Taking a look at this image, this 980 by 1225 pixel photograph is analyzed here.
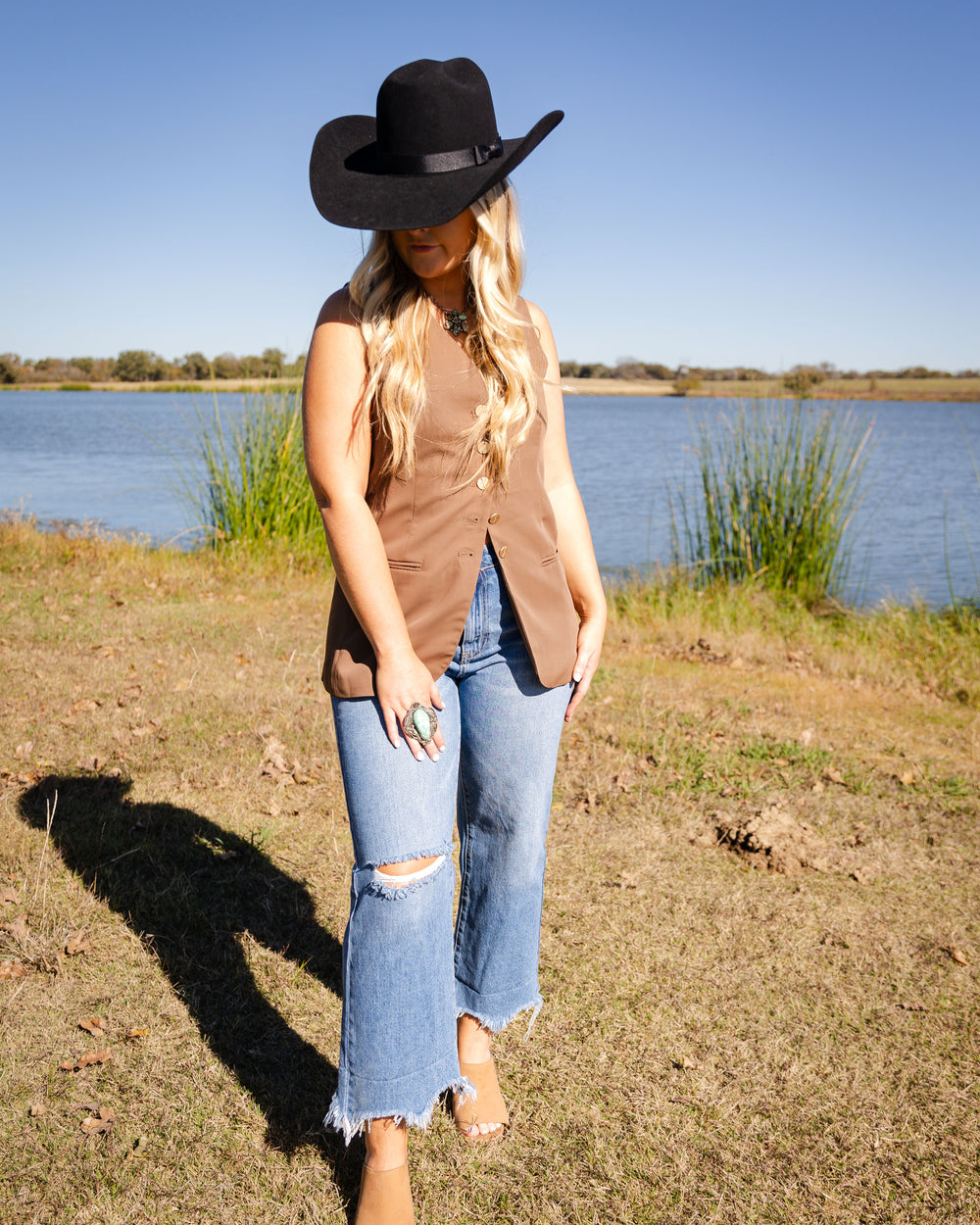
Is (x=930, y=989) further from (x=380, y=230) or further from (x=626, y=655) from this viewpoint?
(x=626, y=655)

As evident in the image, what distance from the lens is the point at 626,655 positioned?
6.46 m

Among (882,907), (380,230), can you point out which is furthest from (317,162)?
(882,907)

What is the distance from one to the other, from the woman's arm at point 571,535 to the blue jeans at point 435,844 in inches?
6.1

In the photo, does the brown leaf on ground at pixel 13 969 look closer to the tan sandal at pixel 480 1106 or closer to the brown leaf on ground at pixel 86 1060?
the brown leaf on ground at pixel 86 1060

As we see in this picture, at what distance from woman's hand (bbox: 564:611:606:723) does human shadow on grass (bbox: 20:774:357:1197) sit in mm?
1174

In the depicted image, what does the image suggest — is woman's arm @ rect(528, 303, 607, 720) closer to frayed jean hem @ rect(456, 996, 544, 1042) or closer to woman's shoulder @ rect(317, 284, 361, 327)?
woman's shoulder @ rect(317, 284, 361, 327)

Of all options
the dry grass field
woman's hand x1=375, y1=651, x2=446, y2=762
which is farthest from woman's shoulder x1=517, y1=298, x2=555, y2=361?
the dry grass field

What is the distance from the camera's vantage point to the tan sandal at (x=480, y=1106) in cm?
220

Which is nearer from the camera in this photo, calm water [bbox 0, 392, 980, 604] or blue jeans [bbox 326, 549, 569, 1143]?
blue jeans [bbox 326, 549, 569, 1143]

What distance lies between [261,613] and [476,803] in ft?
16.9

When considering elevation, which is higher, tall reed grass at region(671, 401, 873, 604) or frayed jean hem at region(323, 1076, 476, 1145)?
tall reed grass at region(671, 401, 873, 604)

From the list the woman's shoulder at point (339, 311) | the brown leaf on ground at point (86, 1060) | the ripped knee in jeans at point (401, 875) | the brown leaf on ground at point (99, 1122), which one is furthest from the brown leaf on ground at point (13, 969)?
the woman's shoulder at point (339, 311)

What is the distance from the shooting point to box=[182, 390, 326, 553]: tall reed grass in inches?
325

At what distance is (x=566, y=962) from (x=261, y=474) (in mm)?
6302
